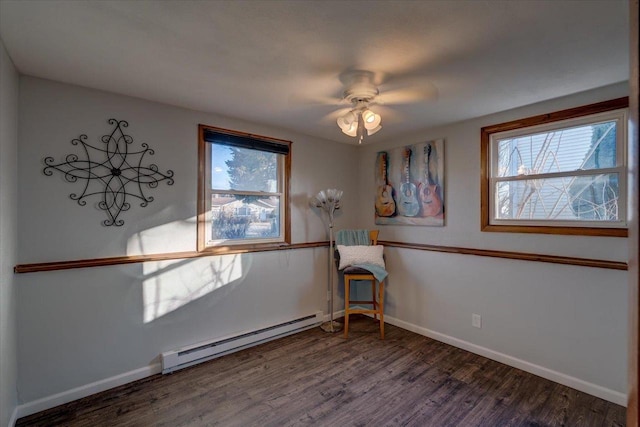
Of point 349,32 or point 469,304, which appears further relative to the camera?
point 469,304

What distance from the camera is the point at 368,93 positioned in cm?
225

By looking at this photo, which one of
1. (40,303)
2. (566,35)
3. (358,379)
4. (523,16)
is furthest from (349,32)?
(40,303)

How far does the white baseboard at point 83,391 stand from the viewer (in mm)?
2109

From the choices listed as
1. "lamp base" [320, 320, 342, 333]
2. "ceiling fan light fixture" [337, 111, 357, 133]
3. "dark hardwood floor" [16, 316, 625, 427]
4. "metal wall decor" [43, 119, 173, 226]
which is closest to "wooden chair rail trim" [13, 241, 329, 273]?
"metal wall decor" [43, 119, 173, 226]

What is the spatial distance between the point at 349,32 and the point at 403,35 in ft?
0.98

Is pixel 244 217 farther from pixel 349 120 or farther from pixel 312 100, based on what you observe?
pixel 349 120

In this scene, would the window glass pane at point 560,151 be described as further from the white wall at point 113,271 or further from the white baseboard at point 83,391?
the white baseboard at point 83,391

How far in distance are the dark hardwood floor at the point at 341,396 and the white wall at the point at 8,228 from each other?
0.41 meters

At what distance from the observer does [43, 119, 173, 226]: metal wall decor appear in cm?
230

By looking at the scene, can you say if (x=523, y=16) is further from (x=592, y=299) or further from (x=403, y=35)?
(x=592, y=299)

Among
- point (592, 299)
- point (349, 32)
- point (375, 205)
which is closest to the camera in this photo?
point (349, 32)

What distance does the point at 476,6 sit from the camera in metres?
1.44

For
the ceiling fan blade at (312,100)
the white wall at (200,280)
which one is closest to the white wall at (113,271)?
the white wall at (200,280)

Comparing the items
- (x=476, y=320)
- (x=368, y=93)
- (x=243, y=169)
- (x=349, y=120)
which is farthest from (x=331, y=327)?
(x=368, y=93)
